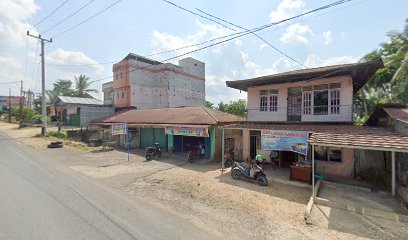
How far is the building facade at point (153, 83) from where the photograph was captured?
Result: 104 ft

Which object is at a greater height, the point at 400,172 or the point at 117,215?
the point at 400,172

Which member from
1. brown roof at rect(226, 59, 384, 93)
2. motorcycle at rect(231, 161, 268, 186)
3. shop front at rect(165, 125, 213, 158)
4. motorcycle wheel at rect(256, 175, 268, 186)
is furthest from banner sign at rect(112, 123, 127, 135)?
motorcycle wheel at rect(256, 175, 268, 186)

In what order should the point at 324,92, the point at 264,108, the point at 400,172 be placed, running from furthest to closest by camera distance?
the point at 264,108
the point at 324,92
the point at 400,172

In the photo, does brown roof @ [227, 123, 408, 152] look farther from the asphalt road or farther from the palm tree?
the palm tree

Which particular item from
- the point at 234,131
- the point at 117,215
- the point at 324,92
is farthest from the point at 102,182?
the point at 324,92

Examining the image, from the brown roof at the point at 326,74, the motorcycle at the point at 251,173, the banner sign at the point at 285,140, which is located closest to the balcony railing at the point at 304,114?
the brown roof at the point at 326,74

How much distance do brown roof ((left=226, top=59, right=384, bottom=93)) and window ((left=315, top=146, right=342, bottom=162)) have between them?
400 centimetres

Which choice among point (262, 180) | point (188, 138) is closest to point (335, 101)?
point (262, 180)

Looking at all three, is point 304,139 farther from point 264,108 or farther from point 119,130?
point 119,130

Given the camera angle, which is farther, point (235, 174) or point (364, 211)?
point (235, 174)

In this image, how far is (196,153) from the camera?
14.9 m

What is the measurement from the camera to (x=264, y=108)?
1408 cm

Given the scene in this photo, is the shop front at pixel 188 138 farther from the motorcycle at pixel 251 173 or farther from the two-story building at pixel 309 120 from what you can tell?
the motorcycle at pixel 251 173

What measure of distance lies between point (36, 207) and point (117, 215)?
8.36 feet
